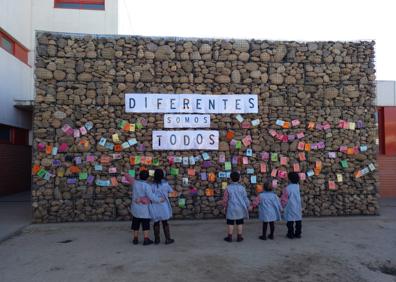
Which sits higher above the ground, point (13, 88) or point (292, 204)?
point (13, 88)

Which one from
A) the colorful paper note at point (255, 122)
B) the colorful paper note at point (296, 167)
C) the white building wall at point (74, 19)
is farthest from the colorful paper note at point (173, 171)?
the white building wall at point (74, 19)

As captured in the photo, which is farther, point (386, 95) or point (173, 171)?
point (386, 95)

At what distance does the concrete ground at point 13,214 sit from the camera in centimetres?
872

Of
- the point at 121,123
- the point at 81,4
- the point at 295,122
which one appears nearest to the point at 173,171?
the point at 121,123

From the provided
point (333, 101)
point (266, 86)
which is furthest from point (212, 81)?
point (333, 101)

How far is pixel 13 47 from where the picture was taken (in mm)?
16594

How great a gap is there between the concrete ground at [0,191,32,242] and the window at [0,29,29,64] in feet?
20.0

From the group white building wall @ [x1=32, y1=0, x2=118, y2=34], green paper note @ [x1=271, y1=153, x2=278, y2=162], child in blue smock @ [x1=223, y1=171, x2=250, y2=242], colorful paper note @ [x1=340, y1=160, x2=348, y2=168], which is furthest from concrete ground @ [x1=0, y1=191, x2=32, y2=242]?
white building wall @ [x1=32, y1=0, x2=118, y2=34]

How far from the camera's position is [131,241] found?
784cm

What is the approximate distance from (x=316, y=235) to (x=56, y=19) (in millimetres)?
15939

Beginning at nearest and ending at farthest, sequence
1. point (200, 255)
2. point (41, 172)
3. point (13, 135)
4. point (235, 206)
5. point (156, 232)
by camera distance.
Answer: point (200, 255) → point (156, 232) → point (235, 206) → point (41, 172) → point (13, 135)

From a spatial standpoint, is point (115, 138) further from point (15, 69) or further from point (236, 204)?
point (15, 69)

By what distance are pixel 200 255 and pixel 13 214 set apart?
6569 mm

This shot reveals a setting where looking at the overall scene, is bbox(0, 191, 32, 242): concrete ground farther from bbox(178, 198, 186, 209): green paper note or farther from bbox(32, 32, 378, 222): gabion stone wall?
bbox(178, 198, 186, 209): green paper note
